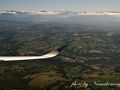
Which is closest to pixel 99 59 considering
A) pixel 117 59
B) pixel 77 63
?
pixel 117 59

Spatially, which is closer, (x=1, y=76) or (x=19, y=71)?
(x=1, y=76)

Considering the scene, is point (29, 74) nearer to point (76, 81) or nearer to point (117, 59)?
point (76, 81)

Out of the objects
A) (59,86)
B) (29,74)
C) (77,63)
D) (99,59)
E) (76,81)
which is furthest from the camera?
(99,59)

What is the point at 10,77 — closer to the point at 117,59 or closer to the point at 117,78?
the point at 117,78

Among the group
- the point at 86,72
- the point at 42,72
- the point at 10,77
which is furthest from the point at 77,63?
the point at 10,77

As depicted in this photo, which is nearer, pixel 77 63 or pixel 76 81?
pixel 76 81

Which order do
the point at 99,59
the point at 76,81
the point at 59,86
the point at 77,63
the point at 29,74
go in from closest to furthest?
the point at 59,86, the point at 76,81, the point at 29,74, the point at 77,63, the point at 99,59

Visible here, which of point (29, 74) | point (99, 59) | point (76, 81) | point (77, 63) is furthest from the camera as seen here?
point (99, 59)

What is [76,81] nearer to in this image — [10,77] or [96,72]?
[96,72]
